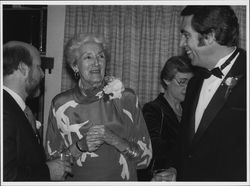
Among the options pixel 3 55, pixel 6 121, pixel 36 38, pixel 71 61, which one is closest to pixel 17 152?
pixel 6 121

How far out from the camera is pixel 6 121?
1.78 m

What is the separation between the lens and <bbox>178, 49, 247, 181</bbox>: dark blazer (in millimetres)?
1764

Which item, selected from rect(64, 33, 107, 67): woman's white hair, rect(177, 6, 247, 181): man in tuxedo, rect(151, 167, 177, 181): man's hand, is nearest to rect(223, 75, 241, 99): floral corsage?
rect(177, 6, 247, 181): man in tuxedo

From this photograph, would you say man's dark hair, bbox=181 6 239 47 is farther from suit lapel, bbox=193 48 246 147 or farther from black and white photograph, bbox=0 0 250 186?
suit lapel, bbox=193 48 246 147

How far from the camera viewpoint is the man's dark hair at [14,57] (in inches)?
78.8

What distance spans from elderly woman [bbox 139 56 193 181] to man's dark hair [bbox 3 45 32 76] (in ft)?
3.72

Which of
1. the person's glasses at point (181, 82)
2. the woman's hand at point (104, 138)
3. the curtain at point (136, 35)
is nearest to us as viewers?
the woman's hand at point (104, 138)

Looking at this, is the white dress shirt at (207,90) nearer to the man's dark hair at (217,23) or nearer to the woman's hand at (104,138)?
the man's dark hair at (217,23)

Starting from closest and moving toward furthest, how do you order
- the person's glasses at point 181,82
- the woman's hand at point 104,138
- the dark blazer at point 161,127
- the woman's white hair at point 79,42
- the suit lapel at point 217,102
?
1. the suit lapel at point 217,102
2. the woman's hand at point 104,138
3. the woman's white hair at point 79,42
4. the dark blazer at point 161,127
5. the person's glasses at point 181,82

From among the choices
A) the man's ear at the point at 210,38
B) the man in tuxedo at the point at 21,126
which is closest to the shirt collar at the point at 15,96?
the man in tuxedo at the point at 21,126

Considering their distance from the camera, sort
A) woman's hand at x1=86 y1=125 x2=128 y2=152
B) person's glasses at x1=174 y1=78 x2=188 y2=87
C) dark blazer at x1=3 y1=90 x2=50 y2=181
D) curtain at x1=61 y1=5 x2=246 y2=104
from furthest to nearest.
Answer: curtain at x1=61 y1=5 x2=246 y2=104
person's glasses at x1=174 y1=78 x2=188 y2=87
woman's hand at x1=86 y1=125 x2=128 y2=152
dark blazer at x1=3 y1=90 x2=50 y2=181

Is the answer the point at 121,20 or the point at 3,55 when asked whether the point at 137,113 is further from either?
the point at 121,20

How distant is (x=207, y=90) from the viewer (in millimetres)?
2082

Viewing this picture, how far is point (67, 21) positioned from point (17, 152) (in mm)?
2934
